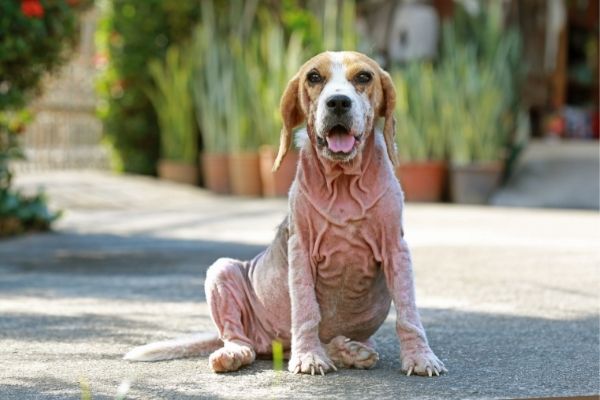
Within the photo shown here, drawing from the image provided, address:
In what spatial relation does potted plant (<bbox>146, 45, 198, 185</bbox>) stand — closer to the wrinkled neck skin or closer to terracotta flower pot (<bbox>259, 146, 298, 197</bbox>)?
terracotta flower pot (<bbox>259, 146, 298, 197</bbox>)

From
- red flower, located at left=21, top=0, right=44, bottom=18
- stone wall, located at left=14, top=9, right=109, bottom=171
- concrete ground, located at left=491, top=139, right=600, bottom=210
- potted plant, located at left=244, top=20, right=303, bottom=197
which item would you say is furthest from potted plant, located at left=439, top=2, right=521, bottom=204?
red flower, located at left=21, top=0, right=44, bottom=18

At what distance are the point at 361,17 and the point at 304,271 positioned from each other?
11.9m

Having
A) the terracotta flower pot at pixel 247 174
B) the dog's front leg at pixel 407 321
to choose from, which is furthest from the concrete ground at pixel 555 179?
the dog's front leg at pixel 407 321

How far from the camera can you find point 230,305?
160 inches

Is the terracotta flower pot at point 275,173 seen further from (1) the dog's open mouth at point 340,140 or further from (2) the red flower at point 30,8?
(1) the dog's open mouth at point 340,140

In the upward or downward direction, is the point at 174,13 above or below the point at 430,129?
above

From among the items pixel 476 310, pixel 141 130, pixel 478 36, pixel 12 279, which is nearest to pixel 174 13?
pixel 141 130

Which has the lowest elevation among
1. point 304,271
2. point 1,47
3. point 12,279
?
point 12,279

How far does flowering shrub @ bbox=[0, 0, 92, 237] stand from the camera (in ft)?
28.5

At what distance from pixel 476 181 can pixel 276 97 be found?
2499 mm

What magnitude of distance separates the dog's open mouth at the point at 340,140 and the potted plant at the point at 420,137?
892 cm

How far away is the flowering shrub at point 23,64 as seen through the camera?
8.67 metres

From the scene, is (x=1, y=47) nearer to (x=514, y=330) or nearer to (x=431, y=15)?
(x=514, y=330)

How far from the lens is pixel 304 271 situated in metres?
3.87
